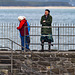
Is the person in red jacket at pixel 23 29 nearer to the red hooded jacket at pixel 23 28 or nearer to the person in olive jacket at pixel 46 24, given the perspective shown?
A: the red hooded jacket at pixel 23 28

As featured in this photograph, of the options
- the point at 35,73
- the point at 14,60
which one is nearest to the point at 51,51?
the point at 14,60

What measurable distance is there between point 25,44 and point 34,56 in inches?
29.6

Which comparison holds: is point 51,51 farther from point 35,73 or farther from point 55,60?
point 35,73

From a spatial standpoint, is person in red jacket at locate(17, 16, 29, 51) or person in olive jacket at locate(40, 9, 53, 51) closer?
person in red jacket at locate(17, 16, 29, 51)

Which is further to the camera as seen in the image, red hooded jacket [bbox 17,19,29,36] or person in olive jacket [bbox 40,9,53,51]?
person in olive jacket [bbox 40,9,53,51]

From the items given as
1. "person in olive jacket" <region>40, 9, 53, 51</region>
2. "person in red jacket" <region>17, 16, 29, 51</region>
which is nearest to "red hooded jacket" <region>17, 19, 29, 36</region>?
"person in red jacket" <region>17, 16, 29, 51</region>

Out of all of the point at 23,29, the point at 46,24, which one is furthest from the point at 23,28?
Answer: the point at 46,24

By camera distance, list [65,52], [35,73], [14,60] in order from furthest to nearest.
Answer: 1. [65,52]
2. [14,60]
3. [35,73]

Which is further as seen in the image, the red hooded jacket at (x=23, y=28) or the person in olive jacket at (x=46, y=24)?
the person in olive jacket at (x=46, y=24)

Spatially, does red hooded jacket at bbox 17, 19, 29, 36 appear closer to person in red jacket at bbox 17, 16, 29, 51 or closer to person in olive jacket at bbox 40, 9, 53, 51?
person in red jacket at bbox 17, 16, 29, 51

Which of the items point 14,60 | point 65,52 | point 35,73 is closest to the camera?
point 35,73

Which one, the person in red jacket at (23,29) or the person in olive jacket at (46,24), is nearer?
the person in red jacket at (23,29)

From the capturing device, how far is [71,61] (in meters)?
14.9

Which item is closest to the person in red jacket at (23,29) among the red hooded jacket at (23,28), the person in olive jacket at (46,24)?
the red hooded jacket at (23,28)
